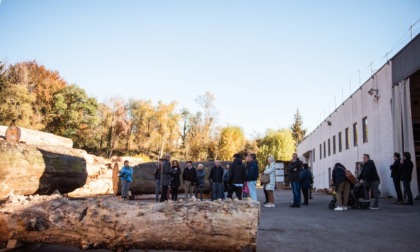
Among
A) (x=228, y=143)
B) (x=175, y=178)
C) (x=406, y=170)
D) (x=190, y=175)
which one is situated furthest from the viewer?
(x=228, y=143)

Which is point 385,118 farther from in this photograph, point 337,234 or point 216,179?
point 337,234

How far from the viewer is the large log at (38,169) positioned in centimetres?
941

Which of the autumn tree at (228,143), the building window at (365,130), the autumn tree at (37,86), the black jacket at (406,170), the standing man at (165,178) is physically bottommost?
the standing man at (165,178)

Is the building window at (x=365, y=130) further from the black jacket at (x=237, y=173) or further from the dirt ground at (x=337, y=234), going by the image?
the black jacket at (x=237, y=173)

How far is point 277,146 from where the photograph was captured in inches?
2432

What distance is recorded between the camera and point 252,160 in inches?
455

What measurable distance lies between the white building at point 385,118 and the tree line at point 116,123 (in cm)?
2262

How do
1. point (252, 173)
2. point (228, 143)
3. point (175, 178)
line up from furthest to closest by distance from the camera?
1. point (228, 143)
2. point (175, 178)
3. point (252, 173)

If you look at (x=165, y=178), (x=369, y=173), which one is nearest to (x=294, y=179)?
(x=369, y=173)

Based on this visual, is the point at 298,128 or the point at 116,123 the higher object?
the point at 298,128

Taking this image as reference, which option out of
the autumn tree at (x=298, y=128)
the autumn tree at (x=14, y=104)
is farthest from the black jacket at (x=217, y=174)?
the autumn tree at (x=298, y=128)

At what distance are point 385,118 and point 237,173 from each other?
362 inches

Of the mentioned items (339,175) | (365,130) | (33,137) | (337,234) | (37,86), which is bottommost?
(337,234)

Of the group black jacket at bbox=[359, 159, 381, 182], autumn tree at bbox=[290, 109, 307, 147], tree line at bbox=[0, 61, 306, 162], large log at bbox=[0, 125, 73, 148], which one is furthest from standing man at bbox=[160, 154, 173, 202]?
autumn tree at bbox=[290, 109, 307, 147]
